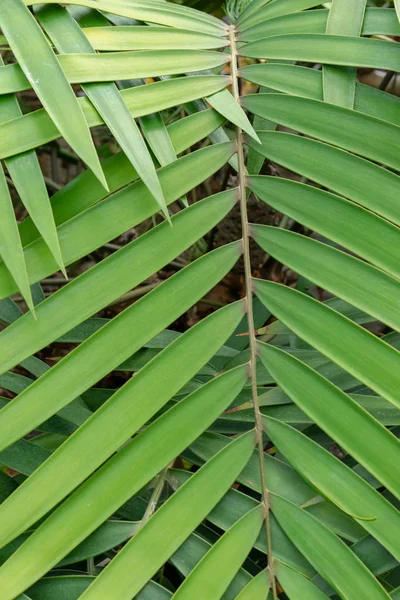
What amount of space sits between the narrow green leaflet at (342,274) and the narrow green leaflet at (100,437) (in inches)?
3.9

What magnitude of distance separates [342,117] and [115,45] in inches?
7.0

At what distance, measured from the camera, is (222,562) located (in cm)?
41

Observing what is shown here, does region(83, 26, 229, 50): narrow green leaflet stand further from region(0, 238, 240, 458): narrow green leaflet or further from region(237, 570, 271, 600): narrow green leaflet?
region(237, 570, 271, 600): narrow green leaflet

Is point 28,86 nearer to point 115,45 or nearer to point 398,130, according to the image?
point 115,45

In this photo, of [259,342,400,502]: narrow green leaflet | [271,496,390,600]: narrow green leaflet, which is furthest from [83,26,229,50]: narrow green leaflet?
[271,496,390,600]: narrow green leaflet

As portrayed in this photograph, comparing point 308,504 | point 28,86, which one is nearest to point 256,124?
point 28,86

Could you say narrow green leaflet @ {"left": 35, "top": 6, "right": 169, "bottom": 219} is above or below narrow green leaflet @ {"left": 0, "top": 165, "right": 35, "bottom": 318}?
above

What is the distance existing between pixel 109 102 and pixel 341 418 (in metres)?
0.27

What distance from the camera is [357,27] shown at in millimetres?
457

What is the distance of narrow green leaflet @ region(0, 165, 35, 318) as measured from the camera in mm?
362

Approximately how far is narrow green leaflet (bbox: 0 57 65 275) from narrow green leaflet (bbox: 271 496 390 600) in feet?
0.80

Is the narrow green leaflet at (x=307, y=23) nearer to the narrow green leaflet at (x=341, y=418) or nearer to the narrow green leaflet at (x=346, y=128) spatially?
the narrow green leaflet at (x=346, y=128)

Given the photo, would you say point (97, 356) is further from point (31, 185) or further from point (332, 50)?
point (332, 50)

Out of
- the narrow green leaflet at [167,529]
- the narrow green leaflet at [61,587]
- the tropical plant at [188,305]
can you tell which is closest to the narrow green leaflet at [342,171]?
the tropical plant at [188,305]
